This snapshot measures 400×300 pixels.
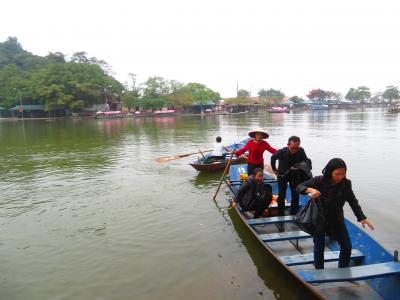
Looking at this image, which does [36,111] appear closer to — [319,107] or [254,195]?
[254,195]

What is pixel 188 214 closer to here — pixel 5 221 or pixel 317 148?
pixel 5 221

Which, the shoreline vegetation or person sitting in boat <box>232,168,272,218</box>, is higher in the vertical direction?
the shoreline vegetation

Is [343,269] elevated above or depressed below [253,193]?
below

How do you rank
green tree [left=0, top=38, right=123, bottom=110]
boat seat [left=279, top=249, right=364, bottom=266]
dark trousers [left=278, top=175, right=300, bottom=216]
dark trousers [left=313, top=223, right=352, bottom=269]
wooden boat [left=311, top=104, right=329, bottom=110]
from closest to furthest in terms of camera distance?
dark trousers [left=313, top=223, right=352, bottom=269] → boat seat [left=279, top=249, right=364, bottom=266] → dark trousers [left=278, top=175, right=300, bottom=216] → green tree [left=0, top=38, right=123, bottom=110] → wooden boat [left=311, top=104, right=329, bottom=110]

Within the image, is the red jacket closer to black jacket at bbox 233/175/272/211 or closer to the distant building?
black jacket at bbox 233/175/272/211

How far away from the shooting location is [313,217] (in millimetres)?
4035

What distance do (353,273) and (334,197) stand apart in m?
0.99

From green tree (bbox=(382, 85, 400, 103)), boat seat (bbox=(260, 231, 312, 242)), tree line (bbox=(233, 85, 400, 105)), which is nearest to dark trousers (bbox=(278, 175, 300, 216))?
boat seat (bbox=(260, 231, 312, 242))

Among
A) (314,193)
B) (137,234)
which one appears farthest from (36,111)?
(314,193)

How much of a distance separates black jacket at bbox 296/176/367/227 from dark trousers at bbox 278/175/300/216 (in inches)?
79.2

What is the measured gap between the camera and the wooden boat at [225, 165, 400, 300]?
12.8 ft

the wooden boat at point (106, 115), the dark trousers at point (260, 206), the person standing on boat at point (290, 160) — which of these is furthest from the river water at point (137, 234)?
the wooden boat at point (106, 115)

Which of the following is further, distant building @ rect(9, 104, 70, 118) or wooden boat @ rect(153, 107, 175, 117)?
wooden boat @ rect(153, 107, 175, 117)

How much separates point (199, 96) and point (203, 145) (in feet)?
183
